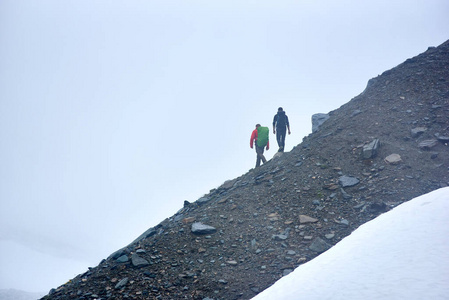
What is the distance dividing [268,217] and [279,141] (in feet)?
26.5

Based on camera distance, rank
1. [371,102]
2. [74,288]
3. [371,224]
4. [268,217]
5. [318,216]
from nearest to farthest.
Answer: [371,224] → [74,288] → [318,216] → [268,217] → [371,102]

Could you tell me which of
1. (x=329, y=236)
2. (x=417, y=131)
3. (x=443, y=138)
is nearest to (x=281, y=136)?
(x=417, y=131)

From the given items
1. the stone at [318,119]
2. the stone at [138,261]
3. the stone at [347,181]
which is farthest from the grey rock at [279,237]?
the stone at [318,119]

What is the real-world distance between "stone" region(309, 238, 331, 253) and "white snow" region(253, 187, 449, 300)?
1.87m

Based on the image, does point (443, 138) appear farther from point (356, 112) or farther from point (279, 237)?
point (279, 237)

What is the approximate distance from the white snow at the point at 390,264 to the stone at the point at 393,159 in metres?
4.62

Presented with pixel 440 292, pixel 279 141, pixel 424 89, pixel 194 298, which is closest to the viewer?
pixel 440 292

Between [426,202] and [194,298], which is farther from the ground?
[426,202]

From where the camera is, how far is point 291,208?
8.83 metres

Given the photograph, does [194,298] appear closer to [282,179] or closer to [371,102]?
[282,179]

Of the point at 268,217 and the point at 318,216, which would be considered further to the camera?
the point at 268,217

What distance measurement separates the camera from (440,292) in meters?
2.81

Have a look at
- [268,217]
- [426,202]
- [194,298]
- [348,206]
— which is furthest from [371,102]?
[194,298]

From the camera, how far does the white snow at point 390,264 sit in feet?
10.2
